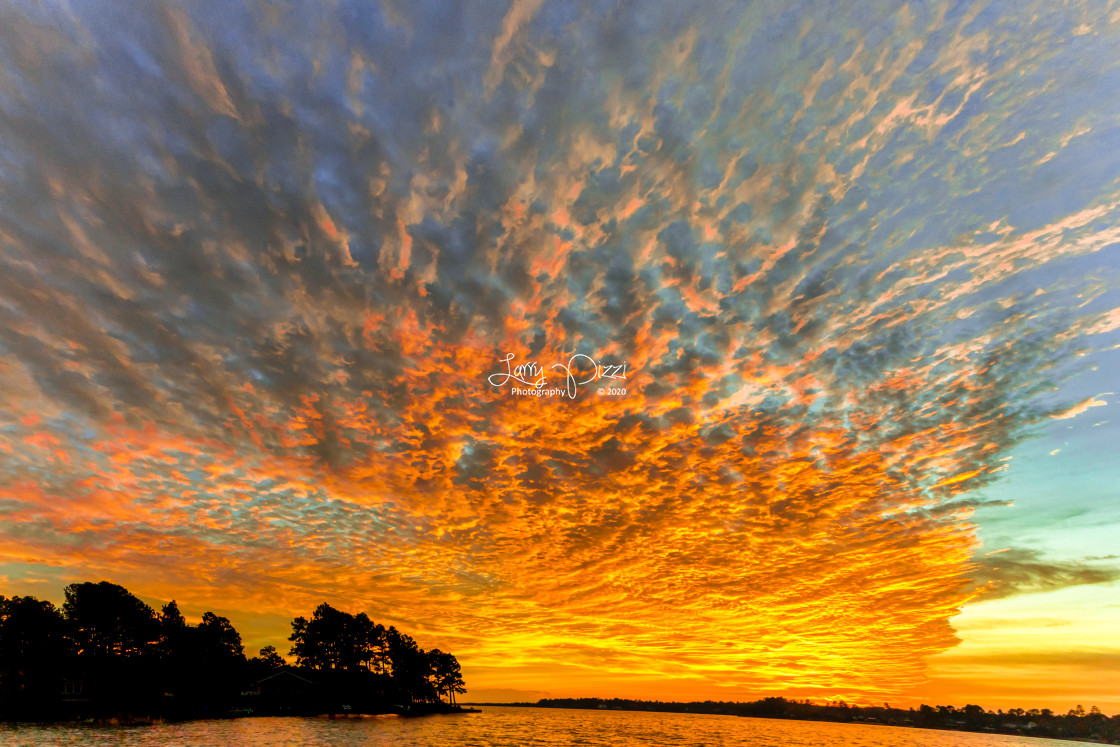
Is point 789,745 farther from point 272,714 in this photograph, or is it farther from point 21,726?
point 21,726

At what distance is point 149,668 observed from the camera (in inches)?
3676

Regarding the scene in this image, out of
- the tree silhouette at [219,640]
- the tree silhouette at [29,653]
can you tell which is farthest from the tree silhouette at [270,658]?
the tree silhouette at [29,653]

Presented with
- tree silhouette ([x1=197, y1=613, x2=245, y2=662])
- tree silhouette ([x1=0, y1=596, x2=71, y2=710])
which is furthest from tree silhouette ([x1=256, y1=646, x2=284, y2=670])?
tree silhouette ([x1=0, y1=596, x2=71, y2=710])

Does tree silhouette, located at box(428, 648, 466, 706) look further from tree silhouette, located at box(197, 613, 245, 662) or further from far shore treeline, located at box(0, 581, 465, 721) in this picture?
tree silhouette, located at box(197, 613, 245, 662)

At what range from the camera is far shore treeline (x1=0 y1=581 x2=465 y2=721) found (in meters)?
82.6

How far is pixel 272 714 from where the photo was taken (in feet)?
307

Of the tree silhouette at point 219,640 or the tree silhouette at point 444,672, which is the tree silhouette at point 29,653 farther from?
the tree silhouette at point 444,672

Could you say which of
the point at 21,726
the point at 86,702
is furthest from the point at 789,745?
the point at 86,702

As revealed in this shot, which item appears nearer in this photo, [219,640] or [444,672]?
[219,640]

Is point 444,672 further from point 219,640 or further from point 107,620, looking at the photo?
point 107,620

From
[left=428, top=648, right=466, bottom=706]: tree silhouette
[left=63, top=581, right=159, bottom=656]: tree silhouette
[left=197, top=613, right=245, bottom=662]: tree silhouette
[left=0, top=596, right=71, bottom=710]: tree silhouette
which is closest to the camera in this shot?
[left=0, top=596, right=71, bottom=710]: tree silhouette

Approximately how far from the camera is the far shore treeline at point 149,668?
8256 centimetres

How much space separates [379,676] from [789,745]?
290 ft

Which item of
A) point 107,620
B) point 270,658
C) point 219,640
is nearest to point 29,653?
point 107,620
